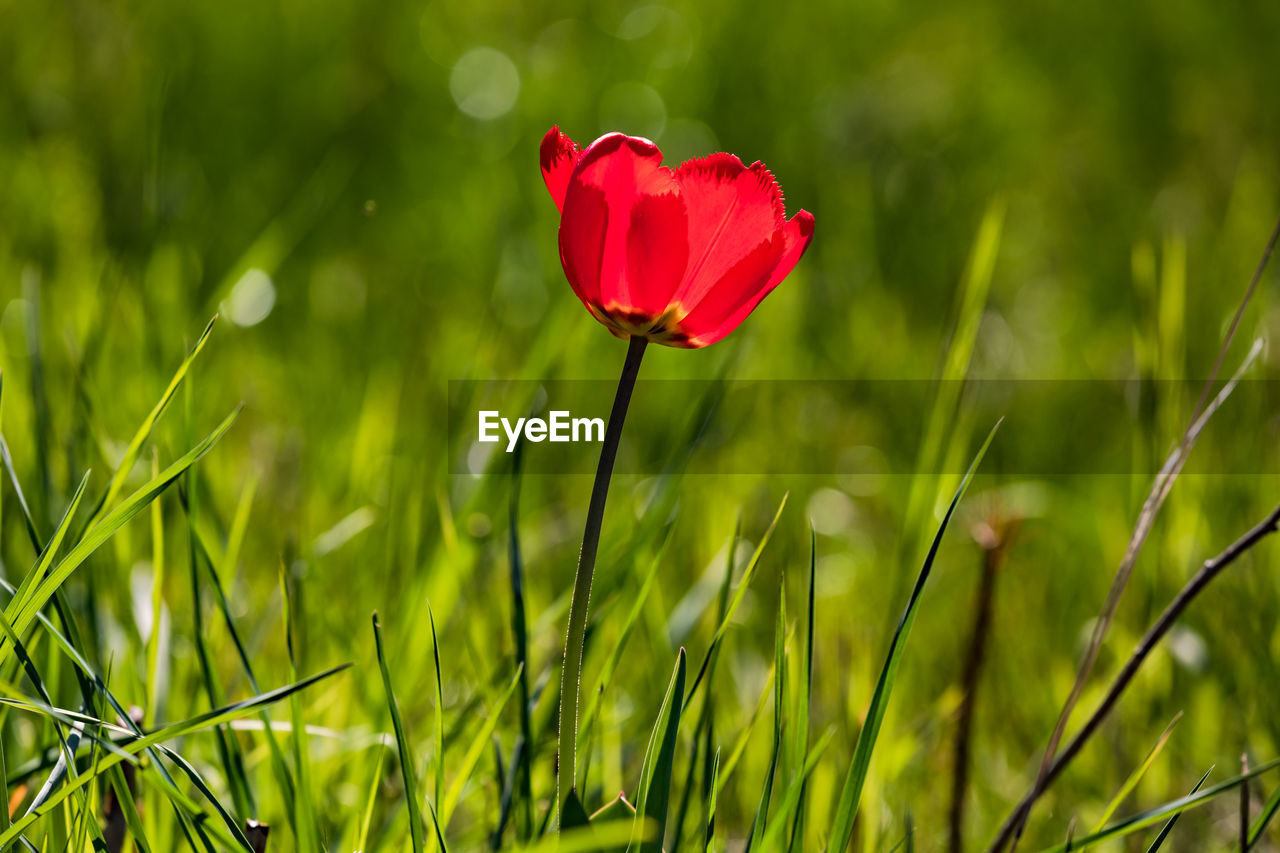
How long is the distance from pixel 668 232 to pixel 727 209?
0.11 feet

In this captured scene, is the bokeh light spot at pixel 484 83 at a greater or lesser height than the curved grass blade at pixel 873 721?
greater

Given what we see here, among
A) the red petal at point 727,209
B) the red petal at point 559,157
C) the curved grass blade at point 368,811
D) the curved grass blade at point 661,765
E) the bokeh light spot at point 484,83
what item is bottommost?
the curved grass blade at point 368,811

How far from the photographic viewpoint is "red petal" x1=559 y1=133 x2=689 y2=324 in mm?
544

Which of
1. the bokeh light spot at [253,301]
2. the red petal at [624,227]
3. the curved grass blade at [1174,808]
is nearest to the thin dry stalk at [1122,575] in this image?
the curved grass blade at [1174,808]

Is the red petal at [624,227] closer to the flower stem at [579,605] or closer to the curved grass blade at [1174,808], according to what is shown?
the flower stem at [579,605]

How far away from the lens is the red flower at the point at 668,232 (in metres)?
0.54

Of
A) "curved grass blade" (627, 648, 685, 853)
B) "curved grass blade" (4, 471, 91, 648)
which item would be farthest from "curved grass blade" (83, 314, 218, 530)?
"curved grass blade" (627, 648, 685, 853)

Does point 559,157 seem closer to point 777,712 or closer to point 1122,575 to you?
point 777,712

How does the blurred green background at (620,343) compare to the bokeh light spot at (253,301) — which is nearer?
the blurred green background at (620,343)

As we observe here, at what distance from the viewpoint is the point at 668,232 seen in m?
0.55

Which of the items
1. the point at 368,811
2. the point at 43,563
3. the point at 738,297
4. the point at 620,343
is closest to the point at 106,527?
the point at 43,563

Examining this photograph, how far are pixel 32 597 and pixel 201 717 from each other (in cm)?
11

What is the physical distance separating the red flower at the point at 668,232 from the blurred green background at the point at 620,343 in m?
0.25

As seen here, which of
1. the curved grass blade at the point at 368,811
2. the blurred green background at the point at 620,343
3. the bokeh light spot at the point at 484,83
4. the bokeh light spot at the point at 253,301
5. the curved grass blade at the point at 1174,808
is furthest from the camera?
the bokeh light spot at the point at 484,83
